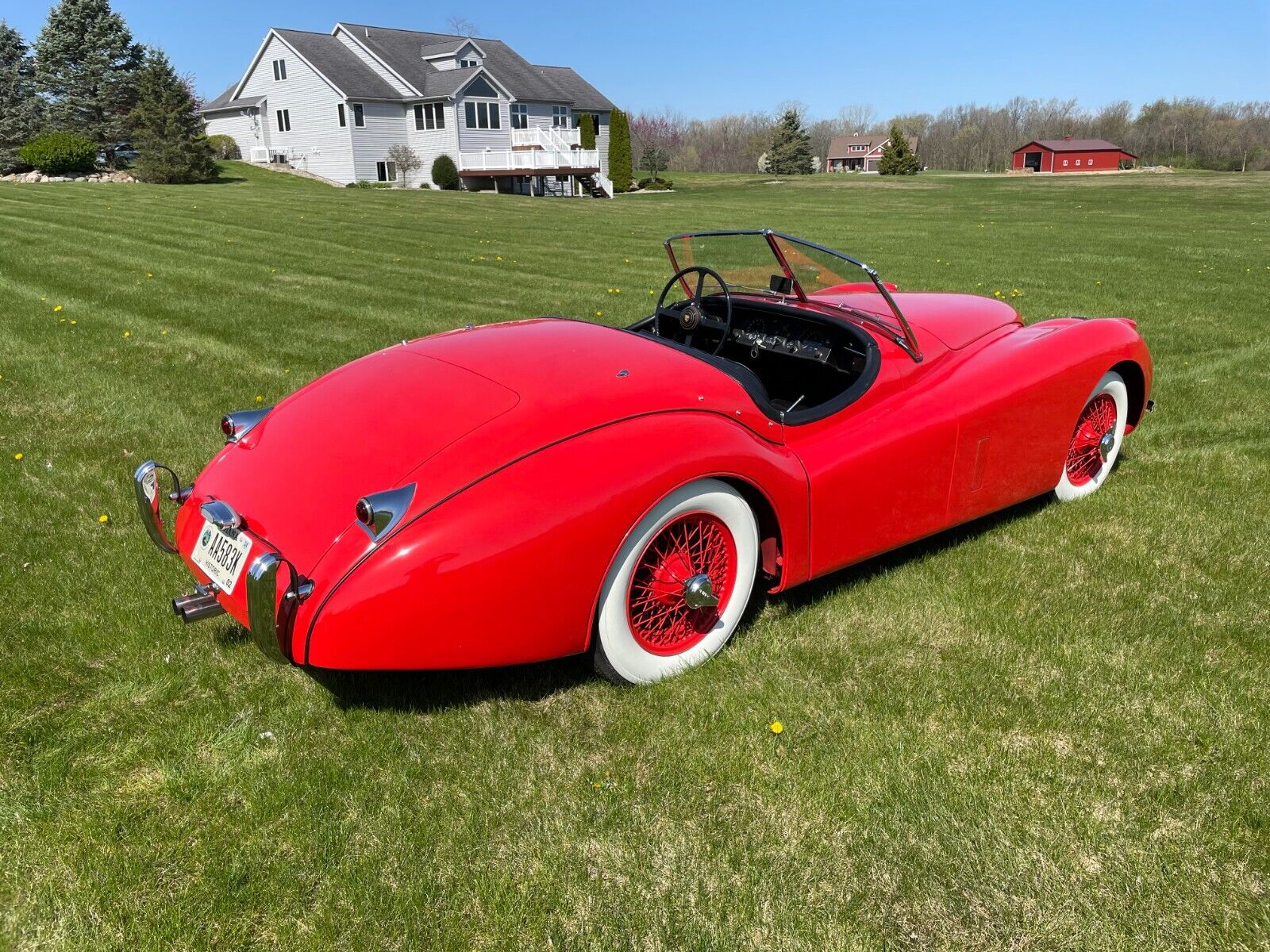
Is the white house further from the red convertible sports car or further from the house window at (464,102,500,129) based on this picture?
the red convertible sports car

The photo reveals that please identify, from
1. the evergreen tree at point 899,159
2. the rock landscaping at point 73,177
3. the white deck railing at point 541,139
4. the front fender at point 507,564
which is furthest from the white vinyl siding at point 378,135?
the evergreen tree at point 899,159

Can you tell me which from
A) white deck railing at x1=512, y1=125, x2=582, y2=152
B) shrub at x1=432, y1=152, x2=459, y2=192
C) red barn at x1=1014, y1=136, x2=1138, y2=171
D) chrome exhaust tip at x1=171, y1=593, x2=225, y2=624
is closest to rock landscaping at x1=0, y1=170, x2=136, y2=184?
shrub at x1=432, y1=152, x2=459, y2=192

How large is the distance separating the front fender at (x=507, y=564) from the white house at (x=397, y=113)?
3652 centimetres

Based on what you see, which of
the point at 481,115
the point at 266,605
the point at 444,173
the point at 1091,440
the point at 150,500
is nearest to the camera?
the point at 266,605

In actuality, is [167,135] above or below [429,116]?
below

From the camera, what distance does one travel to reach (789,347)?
3979 mm

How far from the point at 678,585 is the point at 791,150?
68.5 m

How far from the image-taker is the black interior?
148 inches

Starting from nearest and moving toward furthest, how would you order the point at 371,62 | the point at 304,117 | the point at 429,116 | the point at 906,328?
the point at 906,328
the point at 429,116
the point at 304,117
the point at 371,62

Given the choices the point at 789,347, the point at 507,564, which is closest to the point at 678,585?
the point at 507,564

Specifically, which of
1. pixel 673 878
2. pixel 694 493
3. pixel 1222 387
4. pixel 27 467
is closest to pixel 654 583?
pixel 694 493

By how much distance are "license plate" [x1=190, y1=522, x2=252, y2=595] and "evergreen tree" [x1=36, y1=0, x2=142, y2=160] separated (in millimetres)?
39597

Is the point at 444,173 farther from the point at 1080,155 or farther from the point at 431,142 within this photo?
the point at 1080,155

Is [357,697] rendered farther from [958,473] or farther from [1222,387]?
[1222,387]
